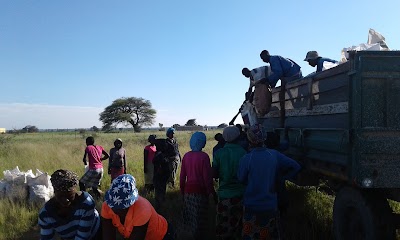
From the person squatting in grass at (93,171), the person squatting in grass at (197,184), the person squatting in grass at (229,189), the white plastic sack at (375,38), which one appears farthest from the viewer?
the person squatting in grass at (93,171)

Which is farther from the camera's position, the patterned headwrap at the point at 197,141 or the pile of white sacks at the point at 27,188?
the pile of white sacks at the point at 27,188

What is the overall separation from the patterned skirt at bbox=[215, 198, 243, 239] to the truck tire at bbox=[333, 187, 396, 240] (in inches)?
42.1

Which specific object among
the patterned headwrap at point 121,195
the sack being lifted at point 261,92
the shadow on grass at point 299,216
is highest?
the sack being lifted at point 261,92

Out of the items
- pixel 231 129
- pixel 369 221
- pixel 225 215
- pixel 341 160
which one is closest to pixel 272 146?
pixel 231 129

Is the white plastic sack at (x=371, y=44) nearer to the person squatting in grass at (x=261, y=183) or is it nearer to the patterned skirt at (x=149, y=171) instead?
the person squatting in grass at (x=261, y=183)

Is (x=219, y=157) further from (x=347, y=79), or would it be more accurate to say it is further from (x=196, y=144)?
(x=347, y=79)

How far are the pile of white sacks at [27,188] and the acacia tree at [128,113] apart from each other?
1867 inches

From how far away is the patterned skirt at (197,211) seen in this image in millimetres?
4633

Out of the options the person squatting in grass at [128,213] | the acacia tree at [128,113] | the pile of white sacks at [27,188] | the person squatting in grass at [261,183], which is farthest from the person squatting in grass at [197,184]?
the acacia tree at [128,113]

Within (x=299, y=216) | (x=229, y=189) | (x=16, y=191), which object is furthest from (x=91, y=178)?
(x=229, y=189)

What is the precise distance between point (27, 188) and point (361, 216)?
6499 mm

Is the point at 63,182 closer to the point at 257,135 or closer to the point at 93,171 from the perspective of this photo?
the point at 257,135

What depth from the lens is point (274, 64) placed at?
574cm

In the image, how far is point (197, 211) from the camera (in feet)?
15.2
